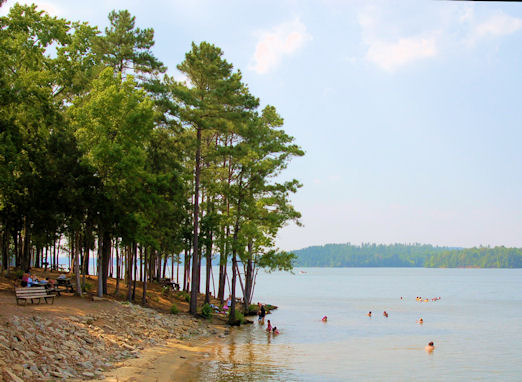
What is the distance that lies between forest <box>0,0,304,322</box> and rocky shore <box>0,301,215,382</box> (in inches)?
216

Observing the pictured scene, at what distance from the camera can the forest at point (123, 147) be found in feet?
90.8

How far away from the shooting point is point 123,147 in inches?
1088

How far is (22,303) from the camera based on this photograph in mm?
22312

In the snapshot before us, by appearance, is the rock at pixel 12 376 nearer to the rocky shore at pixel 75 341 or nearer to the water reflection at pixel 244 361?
the rocky shore at pixel 75 341

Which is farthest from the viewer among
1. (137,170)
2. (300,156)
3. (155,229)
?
(300,156)

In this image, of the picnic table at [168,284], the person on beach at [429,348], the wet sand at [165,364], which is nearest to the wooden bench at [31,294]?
the wet sand at [165,364]

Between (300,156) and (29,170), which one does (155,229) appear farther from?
(300,156)

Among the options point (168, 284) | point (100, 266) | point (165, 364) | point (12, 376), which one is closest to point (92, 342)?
point (165, 364)

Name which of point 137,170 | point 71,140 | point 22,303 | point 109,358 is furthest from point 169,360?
point 71,140

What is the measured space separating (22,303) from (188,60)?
61.1 ft

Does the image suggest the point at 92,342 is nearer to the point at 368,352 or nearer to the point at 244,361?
the point at 244,361

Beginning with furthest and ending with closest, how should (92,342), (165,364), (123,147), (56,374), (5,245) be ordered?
1. (5,245)
2. (123,147)
3. (165,364)
4. (92,342)
5. (56,374)

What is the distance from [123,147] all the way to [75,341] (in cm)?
1245

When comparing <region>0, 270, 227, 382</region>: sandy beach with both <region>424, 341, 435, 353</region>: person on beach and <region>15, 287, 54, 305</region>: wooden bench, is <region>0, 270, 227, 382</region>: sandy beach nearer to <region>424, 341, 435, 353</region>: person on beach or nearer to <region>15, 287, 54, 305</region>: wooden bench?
<region>15, 287, 54, 305</region>: wooden bench
